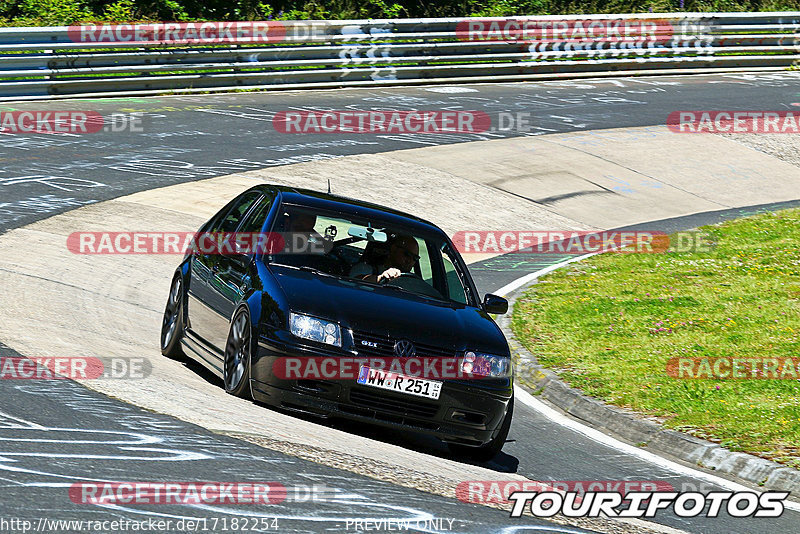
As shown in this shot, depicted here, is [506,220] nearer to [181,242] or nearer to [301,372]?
[181,242]

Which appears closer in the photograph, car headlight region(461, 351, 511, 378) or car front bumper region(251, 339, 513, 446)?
car front bumper region(251, 339, 513, 446)

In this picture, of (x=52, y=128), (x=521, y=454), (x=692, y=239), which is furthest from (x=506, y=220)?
(x=521, y=454)

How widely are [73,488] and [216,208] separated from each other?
10.7 meters

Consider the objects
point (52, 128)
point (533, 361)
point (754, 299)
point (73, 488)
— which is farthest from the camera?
point (52, 128)

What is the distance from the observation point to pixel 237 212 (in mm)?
9641

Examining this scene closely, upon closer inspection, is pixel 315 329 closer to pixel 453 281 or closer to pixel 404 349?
pixel 404 349

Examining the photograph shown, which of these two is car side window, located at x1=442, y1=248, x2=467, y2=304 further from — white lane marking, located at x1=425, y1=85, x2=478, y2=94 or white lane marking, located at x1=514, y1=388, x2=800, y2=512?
white lane marking, located at x1=425, y1=85, x2=478, y2=94

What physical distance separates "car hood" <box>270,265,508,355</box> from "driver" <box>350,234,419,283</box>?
341mm

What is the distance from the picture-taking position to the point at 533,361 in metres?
11.0

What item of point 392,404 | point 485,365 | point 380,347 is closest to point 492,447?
point 485,365

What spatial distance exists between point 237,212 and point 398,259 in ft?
5.15

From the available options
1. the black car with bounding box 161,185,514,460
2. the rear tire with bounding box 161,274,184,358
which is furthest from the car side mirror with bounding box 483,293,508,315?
the rear tire with bounding box 161,274,184,358

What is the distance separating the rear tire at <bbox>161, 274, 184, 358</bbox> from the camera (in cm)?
941

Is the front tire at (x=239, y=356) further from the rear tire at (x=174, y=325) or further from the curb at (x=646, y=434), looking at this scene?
the curb at (x=646, y=434)
